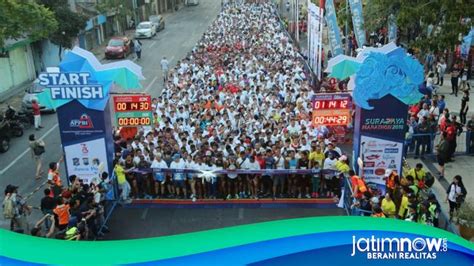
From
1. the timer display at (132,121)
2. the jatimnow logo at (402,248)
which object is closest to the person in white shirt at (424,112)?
the timer display at (132,121)

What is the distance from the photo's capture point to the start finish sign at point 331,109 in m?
14.0

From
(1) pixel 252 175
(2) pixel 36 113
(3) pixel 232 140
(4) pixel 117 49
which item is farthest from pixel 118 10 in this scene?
(1) pixel 252 175

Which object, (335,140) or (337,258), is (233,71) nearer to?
(335,140)

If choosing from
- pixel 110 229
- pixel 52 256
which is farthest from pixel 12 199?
pixel 52 256

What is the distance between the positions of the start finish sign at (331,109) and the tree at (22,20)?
13.9 meters

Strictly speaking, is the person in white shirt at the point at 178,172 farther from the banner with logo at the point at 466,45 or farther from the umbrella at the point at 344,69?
the banner with logo at the point at 466,45

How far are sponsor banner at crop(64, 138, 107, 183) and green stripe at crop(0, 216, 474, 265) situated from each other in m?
6.95

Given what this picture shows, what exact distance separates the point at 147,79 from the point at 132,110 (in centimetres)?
1517

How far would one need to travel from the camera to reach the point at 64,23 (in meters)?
32.1

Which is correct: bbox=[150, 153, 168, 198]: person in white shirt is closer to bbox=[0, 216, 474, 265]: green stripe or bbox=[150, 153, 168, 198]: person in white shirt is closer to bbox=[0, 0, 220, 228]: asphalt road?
bbox=[0, 0, 220, 228]: asphalt road

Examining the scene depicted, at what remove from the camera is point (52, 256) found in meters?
6.48

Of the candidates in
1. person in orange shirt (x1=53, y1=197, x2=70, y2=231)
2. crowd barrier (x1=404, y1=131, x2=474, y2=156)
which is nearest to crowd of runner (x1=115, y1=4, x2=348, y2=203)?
person in orange shirt (x1=53, y1=197, x2=70, y2=231)

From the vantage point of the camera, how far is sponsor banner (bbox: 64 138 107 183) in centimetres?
1377

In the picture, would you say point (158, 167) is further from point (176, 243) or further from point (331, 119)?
point (176, 243)
